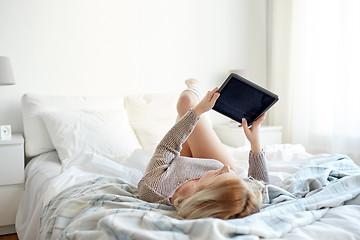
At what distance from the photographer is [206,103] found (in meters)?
1.43

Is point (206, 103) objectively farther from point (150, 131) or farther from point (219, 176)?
point (150, 131)

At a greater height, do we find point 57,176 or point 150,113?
point 150,113

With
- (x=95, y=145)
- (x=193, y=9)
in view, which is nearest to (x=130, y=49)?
(x=193, y=9)

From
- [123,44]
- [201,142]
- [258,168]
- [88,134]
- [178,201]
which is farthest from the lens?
[123,44]

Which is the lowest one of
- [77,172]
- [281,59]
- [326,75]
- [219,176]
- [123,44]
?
[77,172]

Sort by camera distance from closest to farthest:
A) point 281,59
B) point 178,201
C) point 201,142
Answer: point 178,201 < point 201,142 < point 281,59

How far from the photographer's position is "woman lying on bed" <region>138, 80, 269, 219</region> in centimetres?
103

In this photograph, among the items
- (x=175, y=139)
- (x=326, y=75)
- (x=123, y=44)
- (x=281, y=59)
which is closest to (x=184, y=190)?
(x=175, y=139)

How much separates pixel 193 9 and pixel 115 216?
269 centimetres

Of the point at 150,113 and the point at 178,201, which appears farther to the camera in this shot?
the point at 150,113

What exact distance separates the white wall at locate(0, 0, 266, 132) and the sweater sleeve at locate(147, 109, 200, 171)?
1622 mm

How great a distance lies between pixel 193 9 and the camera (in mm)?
3334

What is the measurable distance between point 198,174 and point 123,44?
6.19ft

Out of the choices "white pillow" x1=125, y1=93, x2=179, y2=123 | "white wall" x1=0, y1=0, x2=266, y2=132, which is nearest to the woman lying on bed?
"white pillow" x1=125, y1=93, x2=179, y2=123
